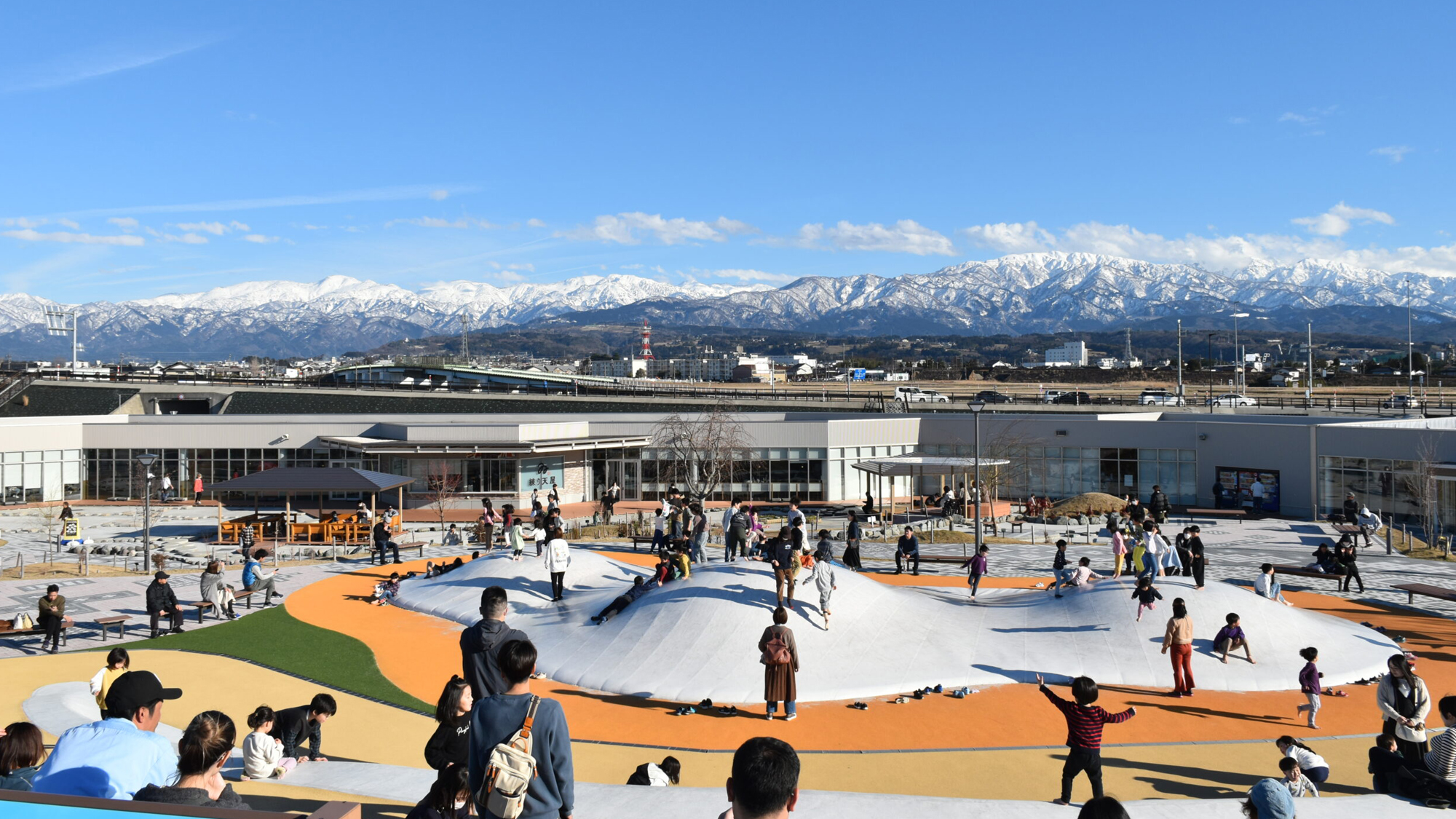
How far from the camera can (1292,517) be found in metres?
37.2

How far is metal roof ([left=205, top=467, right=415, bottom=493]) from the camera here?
2998cm

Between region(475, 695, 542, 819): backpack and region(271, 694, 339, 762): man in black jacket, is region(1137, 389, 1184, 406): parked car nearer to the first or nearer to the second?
region(271, 694, 339, 762): man in black jacket

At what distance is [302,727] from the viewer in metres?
10.3

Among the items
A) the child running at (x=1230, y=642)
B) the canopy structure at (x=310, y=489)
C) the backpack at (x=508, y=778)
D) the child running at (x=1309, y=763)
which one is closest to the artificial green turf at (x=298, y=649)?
the backpack at (x=508, y=778)

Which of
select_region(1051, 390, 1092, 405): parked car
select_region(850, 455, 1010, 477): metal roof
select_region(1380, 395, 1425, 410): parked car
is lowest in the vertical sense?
select_region(850, 455, 1010, 477): metal roof

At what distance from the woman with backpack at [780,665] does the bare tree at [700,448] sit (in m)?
24.3

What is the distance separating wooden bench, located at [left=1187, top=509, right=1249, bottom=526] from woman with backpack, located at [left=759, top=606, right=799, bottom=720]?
27.4 meters

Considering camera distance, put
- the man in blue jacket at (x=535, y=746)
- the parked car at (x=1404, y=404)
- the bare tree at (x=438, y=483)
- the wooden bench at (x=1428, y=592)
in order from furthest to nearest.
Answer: the parked car at (x=1404, y=404), the bare tree at (x=438, y=483), the wooden bench at (x=1428, y=592), the man in blue jacket at (x=535, y=746)

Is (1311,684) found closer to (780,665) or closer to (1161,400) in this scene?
(780,665)

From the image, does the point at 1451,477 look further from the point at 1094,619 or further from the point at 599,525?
the point at 599,525

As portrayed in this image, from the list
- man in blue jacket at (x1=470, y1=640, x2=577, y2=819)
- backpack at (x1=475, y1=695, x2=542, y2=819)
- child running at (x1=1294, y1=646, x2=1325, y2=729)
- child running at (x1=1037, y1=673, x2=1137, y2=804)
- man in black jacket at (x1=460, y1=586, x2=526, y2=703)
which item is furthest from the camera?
child running at (x1=1294, y1=646, x2=1325, y2=729)

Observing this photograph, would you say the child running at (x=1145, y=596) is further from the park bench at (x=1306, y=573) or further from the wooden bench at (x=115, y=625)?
the wooden bench at (x=115, y=625)

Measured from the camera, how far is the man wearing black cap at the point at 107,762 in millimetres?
5129

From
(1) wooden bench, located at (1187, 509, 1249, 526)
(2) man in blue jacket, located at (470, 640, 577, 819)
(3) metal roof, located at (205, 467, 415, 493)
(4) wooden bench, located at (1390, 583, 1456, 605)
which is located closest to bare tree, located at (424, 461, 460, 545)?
(3) metal roof, located at (205, 467, 415, 493)
